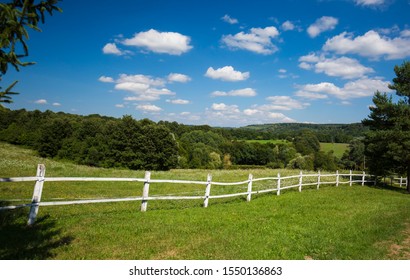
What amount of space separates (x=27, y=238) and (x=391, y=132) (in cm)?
2682

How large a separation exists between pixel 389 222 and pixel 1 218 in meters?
13.4

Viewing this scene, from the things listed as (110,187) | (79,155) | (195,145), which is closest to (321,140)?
(195,145)

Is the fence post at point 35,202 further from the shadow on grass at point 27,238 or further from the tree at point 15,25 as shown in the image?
the tree at point 15,25

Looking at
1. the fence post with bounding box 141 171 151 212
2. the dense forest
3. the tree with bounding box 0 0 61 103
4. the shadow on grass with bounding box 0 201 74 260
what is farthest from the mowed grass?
the dense forest

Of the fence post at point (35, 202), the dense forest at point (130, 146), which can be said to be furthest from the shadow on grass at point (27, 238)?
the dense forest at point (130, 146)

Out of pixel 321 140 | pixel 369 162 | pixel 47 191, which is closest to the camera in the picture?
pixel 47 191

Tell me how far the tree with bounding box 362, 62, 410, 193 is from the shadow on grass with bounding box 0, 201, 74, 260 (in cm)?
2581

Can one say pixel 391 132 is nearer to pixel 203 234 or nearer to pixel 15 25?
pixel 203 234

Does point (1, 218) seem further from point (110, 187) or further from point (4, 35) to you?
point (110, 187)

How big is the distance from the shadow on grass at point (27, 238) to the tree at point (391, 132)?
84.7 feet

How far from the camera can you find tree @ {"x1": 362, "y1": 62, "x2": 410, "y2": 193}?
23922 millimetres

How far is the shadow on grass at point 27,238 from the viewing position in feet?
18.9

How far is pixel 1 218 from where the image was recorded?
317 inches

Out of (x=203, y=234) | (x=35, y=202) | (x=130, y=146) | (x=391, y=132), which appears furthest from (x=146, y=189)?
(x=130, y=146)
